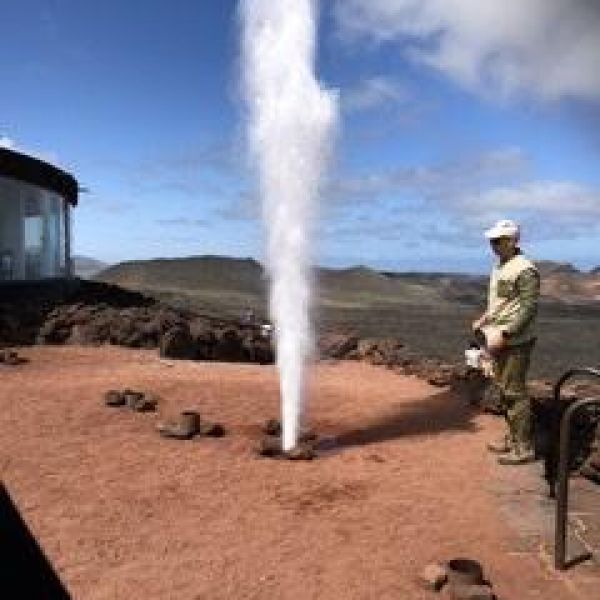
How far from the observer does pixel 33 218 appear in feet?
70.1

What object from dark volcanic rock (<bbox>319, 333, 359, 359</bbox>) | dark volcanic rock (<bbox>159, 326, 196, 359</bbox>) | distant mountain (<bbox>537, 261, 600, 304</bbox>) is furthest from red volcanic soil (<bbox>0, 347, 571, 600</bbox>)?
distant mountain (<bbox>537, 261, 600, 304</bbox>)

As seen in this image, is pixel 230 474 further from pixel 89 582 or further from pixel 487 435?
pixel 487 435

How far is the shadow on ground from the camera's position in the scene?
874 centimetres

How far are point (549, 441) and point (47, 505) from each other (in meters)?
4.02

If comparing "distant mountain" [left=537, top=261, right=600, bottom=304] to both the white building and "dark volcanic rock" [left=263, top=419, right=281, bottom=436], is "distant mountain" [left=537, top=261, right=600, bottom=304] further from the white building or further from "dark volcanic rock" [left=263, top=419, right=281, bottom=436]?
"dark volcanic rock" [left=263, top=419, right=281, bottom=436]

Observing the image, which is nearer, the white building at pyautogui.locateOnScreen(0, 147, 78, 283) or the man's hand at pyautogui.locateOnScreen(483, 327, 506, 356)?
the man's hand at pyautogui.locateOnScreen(483, 327, 506, 356)

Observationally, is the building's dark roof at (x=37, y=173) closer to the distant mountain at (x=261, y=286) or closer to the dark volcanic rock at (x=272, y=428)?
the dark volcanic rock at (x=272, y=428)

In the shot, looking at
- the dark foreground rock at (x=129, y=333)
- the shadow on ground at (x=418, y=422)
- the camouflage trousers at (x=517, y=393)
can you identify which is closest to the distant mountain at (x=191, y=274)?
the dark foreground rock at (x=129, y=333)

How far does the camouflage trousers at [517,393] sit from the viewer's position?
814 cm

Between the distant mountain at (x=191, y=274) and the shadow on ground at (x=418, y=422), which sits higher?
the distant mountain at (x=191, y=274)

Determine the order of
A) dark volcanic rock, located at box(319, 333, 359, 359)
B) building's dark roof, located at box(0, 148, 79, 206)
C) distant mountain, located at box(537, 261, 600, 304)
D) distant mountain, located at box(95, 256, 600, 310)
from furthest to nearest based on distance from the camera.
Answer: distant mountain, located at box(537, 261, 600, 304) → distant mountain, located at box(95, 256, 600, 310) → building's dark roof, located at box(0, 148, 79, 206) → dark volcanic rock, located at box(319, 333, 359, 359)

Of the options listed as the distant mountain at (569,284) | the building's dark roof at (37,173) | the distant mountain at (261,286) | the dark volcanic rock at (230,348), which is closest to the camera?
the dark volcanic rock at (230,348)

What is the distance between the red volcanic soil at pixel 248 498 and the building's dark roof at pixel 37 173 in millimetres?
10402

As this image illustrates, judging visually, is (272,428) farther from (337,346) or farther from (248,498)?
(337,346)
